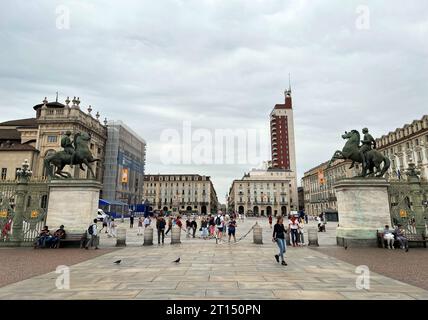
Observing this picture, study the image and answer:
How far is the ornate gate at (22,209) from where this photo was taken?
55.2 feet

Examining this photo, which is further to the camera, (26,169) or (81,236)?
(26,169)

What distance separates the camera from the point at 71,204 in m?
17.0

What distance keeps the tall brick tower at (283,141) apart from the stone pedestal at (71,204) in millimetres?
115396

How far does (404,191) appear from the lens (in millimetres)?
17516

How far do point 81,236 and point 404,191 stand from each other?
19137 mm

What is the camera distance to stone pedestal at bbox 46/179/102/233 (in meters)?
16.9

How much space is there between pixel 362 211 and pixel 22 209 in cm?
1981

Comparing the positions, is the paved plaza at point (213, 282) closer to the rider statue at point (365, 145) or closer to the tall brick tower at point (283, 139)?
the rider statue at point (365, 145)

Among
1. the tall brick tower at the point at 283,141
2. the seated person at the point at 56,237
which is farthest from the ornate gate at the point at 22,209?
the tall brick tower at the point at 283,141

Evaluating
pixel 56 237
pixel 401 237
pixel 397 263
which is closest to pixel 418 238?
pixel 401 237

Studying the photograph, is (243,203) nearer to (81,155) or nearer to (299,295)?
(81,155)

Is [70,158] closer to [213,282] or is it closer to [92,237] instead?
[92,237]

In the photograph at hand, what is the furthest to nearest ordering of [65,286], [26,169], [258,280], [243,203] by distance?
[243,203] → [26,169] → [258,280] → [65,286]

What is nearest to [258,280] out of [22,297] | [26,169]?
[22,297]
